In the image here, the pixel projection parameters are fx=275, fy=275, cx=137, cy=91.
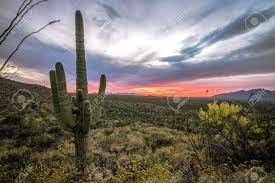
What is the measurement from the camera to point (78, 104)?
289 inches

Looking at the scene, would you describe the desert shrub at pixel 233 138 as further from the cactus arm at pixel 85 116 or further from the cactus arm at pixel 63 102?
the cactus arm at pixel 63 102

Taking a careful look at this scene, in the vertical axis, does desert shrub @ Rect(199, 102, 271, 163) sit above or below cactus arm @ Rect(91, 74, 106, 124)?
below

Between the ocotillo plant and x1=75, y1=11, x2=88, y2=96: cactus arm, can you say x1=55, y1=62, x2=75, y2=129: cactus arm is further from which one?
x1=75, y1=11, x2=88, y2=96: cactus arm

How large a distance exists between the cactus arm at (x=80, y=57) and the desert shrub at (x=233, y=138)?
134 inches

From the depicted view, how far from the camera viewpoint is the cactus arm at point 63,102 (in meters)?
7.28

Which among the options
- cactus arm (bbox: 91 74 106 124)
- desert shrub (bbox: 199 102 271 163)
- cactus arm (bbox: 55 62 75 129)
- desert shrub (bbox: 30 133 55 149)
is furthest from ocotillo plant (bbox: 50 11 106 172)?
desert shrub (bbox: 30 133 55 149)

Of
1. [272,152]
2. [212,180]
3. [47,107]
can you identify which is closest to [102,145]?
[272,152]

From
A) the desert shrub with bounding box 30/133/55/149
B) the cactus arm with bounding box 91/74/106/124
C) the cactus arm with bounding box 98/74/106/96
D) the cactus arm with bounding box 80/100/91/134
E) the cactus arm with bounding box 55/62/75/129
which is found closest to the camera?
the cactus arm with bounding box 80/100/91/134

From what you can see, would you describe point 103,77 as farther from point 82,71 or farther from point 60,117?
point 60,117

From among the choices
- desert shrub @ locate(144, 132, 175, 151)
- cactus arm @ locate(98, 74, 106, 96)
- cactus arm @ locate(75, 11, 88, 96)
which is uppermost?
cactus arm @ locate(75, 11, 88, 96)

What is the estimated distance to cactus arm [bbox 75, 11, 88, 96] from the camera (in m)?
7.44

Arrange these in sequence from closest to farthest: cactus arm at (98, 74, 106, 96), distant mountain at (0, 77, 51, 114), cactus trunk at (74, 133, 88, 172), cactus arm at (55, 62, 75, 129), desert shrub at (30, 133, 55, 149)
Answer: cactus arm at (55, 62, 75, 129)
cactus trunk at (74, 133, 88, 172)
cactus arm at (98, 74, 106, 96)
desert shrub at (30, 133, 55, 149)
distant mountain at (0, 77, 51, 114)

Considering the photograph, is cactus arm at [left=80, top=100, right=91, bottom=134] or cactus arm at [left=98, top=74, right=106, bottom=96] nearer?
cactus arm at [left=80, top=100, right=91, bottom=134]

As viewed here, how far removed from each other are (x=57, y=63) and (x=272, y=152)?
693 centimetres
